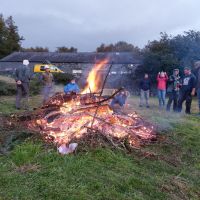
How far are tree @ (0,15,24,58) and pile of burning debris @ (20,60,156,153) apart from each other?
44991 millimetres

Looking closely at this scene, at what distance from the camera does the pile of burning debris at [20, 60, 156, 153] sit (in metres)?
7.36

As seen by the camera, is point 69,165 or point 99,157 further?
point 99,157

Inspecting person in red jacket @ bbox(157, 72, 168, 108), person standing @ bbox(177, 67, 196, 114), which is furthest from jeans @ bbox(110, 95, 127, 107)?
person in red jacket @ bbox(157, 72, 168, 108)

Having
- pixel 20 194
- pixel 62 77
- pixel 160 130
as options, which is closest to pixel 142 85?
pixel 160 130

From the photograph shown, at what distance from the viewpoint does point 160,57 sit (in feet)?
90.5

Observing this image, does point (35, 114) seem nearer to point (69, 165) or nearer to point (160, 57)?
point (69, 165)

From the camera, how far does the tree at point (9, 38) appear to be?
2063 inches

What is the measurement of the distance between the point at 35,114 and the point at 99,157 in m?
2.73

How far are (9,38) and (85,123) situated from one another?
49072 millimetres

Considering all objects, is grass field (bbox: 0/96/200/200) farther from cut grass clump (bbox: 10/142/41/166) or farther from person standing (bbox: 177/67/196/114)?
person standing (bbox: 177/67/196/114)

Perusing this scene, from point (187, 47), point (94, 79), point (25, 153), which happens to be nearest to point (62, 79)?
point (187, 47)

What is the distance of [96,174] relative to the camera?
19.3 ft

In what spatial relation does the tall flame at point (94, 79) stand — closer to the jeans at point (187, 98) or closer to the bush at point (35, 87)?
the jeans at point (187, 98)

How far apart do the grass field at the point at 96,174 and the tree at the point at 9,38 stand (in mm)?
47139
